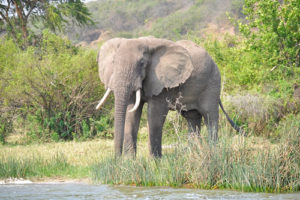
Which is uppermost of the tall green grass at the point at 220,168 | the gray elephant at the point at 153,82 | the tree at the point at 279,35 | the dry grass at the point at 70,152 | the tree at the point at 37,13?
the tree at the point at 37,13

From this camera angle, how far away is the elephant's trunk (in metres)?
8.33

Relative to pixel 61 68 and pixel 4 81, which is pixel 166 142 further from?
pixel 4 81

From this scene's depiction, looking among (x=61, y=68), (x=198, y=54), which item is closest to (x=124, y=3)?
(x=61, y=68)

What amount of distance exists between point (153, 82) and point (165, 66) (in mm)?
446

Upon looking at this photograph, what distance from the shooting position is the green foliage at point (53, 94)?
1427 cm

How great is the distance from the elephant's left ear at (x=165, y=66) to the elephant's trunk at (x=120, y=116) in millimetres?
782

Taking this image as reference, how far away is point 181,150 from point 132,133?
142cm

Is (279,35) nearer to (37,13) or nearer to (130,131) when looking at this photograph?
(130,131)

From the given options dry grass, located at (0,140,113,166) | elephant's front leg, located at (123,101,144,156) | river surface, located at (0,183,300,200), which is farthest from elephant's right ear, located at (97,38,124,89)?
river surface, located at (0,183,300,200)

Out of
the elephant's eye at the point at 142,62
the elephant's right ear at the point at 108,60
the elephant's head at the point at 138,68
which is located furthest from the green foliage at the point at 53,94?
the elephant's eye at the point at 142,62

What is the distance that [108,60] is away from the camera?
9.32 metres

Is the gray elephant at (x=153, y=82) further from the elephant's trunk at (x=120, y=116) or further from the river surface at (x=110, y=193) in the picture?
the river surface at (x=110, y=193)

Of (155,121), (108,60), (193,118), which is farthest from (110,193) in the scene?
(193,118)

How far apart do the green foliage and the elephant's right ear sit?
480cm
